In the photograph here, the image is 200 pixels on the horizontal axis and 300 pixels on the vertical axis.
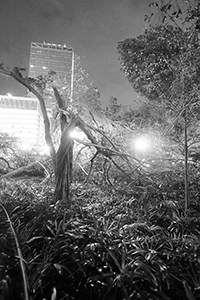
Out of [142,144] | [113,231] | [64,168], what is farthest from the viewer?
[142,144]

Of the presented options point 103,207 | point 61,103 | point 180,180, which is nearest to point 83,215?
point 103,207

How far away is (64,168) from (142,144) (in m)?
4.00

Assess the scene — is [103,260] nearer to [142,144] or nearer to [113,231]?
[113,231]

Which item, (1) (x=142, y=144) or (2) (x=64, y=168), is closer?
(2) (x=64, y=168)

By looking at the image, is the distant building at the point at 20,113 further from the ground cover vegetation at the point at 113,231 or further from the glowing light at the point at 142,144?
the ground cover vegetation at the point at 113,231

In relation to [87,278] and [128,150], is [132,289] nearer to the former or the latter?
[87,278]

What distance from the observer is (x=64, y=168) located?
416cm

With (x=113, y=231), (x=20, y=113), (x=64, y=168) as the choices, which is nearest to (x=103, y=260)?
(x=113, y=231)

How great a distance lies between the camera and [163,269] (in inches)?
69.3

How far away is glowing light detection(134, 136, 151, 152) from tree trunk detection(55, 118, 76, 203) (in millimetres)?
3653

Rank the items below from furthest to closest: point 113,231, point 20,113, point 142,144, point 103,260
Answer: point 20,113 < point 142,144 < point 113,231 < point 103,260

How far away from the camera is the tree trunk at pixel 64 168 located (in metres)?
4.07

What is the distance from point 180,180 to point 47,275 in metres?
4.44

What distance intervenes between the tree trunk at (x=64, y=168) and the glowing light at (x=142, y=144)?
12.0 ft
